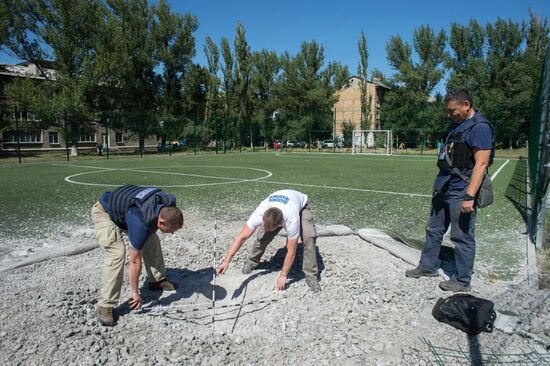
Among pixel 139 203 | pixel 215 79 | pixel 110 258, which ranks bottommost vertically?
pixel 110 258

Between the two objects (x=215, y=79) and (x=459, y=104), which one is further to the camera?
(x=215, y=79)

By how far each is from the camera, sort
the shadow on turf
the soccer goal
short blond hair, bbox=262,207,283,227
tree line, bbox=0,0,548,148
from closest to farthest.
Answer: short blond hair, bbox=262,207,283,227 → the shadow on turf → tree line, bbox=0,0,548,148 → the soccer goal

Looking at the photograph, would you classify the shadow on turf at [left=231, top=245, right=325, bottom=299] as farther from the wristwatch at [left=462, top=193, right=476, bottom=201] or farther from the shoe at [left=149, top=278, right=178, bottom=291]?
the wristwatch at [left=462, top=193, right=476, bottom=201]

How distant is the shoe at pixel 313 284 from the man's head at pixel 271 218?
92cm

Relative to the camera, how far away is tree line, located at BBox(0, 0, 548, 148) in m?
32.2

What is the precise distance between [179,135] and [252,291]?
3384cm

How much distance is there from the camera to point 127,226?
3.51 meters

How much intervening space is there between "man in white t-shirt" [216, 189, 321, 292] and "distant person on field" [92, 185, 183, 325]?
87cm

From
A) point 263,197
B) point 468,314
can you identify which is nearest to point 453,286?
point 468,314

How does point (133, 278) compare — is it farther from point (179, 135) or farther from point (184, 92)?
point (184, 92)

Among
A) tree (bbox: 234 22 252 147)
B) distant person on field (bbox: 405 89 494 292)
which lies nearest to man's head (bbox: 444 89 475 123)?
distant person on field (bbox: 405 89 494 292)

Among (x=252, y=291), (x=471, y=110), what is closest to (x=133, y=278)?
(x=252, y=291)

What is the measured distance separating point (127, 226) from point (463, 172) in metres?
3.37

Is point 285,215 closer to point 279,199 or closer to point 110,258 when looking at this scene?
point 279,199
